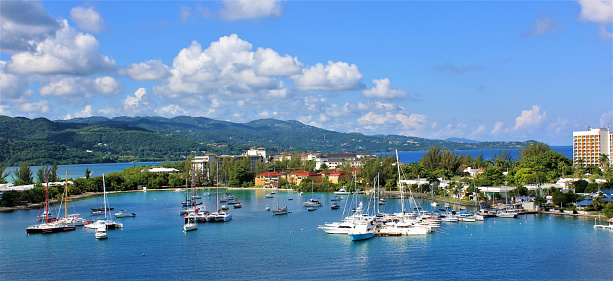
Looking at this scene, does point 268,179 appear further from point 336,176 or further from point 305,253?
point 305,253

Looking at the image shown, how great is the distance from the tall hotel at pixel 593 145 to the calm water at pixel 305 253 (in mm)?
29837

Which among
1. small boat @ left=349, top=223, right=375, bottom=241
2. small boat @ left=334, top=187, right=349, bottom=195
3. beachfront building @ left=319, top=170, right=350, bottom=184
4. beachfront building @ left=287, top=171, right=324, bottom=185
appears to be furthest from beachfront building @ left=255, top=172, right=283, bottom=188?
small boat @ left=349, top=223, right=375, bottom=241

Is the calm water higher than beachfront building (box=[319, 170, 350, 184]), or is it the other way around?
beachfront building (box=[319, 170, 350, 184])

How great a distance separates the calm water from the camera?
1819 centimetres

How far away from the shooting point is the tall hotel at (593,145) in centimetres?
5566

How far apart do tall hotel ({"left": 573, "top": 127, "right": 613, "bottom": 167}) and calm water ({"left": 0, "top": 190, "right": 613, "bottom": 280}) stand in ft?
97.9

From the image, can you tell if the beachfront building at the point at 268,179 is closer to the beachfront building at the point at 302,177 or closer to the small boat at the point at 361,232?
the beachfront building at the point at 302,177

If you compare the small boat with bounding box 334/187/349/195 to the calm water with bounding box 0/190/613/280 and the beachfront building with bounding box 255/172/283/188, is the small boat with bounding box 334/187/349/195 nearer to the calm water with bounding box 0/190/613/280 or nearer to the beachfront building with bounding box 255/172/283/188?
the beachfront building with bounding box 255/172/283/188

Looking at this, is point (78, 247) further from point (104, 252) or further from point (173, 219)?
point (173, 219)

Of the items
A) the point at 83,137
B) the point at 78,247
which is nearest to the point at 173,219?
the point at 78,247

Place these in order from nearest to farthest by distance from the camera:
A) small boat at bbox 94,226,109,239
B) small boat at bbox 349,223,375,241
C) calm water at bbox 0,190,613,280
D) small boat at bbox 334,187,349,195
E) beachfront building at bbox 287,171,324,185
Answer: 1. calm water at bbox 0,190,613,280
2. small boat at bbox 349,223,375,241
3. small boat at bbox 94,226,109,239
4. small boat at bbox 334,187,349,195
5. beachfront building at bbox 287,171,324,185

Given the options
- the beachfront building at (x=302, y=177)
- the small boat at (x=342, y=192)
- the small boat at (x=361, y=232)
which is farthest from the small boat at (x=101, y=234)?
the beachfront building at (x=302, y=177)

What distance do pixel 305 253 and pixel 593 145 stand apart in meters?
47.3

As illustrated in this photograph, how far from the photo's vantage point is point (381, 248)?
22.5 m
